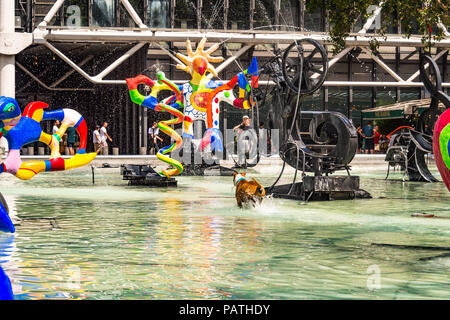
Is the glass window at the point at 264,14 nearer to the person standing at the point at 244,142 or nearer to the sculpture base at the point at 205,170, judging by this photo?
the person standing at the point at 244,142

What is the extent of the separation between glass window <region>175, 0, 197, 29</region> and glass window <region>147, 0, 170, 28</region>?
440 mm

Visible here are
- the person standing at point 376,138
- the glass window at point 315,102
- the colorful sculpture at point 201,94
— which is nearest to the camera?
the colorful sculpture at point 201,94

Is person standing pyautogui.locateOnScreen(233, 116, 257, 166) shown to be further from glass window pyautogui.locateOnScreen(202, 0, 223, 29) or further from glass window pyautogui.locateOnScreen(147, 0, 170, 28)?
glass window pyautogui.locateOnScreen(147, 0, 170, 28)

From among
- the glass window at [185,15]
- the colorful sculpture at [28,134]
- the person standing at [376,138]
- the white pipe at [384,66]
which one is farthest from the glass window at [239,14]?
the colorful sculpture at [28,134]

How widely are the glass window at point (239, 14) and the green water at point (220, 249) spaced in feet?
72.3

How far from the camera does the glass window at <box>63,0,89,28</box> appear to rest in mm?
Answer: 33938

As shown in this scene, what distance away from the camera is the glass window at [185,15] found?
114ft

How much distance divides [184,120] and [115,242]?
12.8m

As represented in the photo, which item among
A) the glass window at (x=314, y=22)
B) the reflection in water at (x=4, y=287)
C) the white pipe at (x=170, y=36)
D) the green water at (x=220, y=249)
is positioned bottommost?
the green water at (x=220, y=249)

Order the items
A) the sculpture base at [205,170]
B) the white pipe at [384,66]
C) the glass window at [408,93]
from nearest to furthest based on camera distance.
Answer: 1. the sculpture base at [205,170]
2. the white pipe at [384,66]
3. the glass window at [408,93]

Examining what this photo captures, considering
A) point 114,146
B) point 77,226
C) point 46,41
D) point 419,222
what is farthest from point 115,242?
point 114,146

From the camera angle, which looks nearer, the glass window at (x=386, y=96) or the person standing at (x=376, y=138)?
the person standing at (x=376, y=138)

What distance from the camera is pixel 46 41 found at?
32062mm

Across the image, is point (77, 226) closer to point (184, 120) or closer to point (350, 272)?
point (350, 272)
